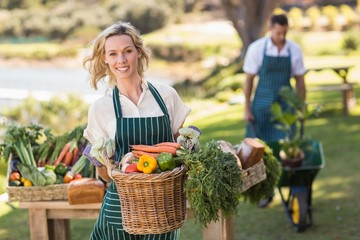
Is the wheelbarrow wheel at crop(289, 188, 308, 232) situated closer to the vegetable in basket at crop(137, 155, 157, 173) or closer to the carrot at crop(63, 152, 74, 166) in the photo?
the carrot at crop(63, 152, 74, 166)

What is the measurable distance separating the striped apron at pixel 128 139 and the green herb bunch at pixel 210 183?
0.28 metres

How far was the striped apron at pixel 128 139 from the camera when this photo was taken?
3.96 meters

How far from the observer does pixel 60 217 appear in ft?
17.3

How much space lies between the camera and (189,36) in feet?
145

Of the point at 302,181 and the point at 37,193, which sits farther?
the point at 302,181

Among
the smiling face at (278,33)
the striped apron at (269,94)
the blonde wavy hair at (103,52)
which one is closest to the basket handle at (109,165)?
the blonde wavy hair at (103,52)

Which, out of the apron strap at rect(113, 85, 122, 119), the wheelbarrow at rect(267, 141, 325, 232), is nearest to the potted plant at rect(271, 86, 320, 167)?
the wheelbarrow at rect(267, 141, 325, 232)

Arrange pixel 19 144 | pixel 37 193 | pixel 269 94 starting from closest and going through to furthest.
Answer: pixel 37 193, pixel 19 144, pixel 269 94

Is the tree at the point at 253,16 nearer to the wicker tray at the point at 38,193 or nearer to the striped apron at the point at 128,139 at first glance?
the wicker tray at the point at 38,193

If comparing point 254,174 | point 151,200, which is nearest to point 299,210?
point 254,174

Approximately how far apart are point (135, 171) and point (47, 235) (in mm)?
1823

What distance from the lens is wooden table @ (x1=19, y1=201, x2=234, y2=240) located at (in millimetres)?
5129

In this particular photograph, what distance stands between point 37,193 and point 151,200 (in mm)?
1665

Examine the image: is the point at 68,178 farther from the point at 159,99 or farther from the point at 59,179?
the point at 159,99
